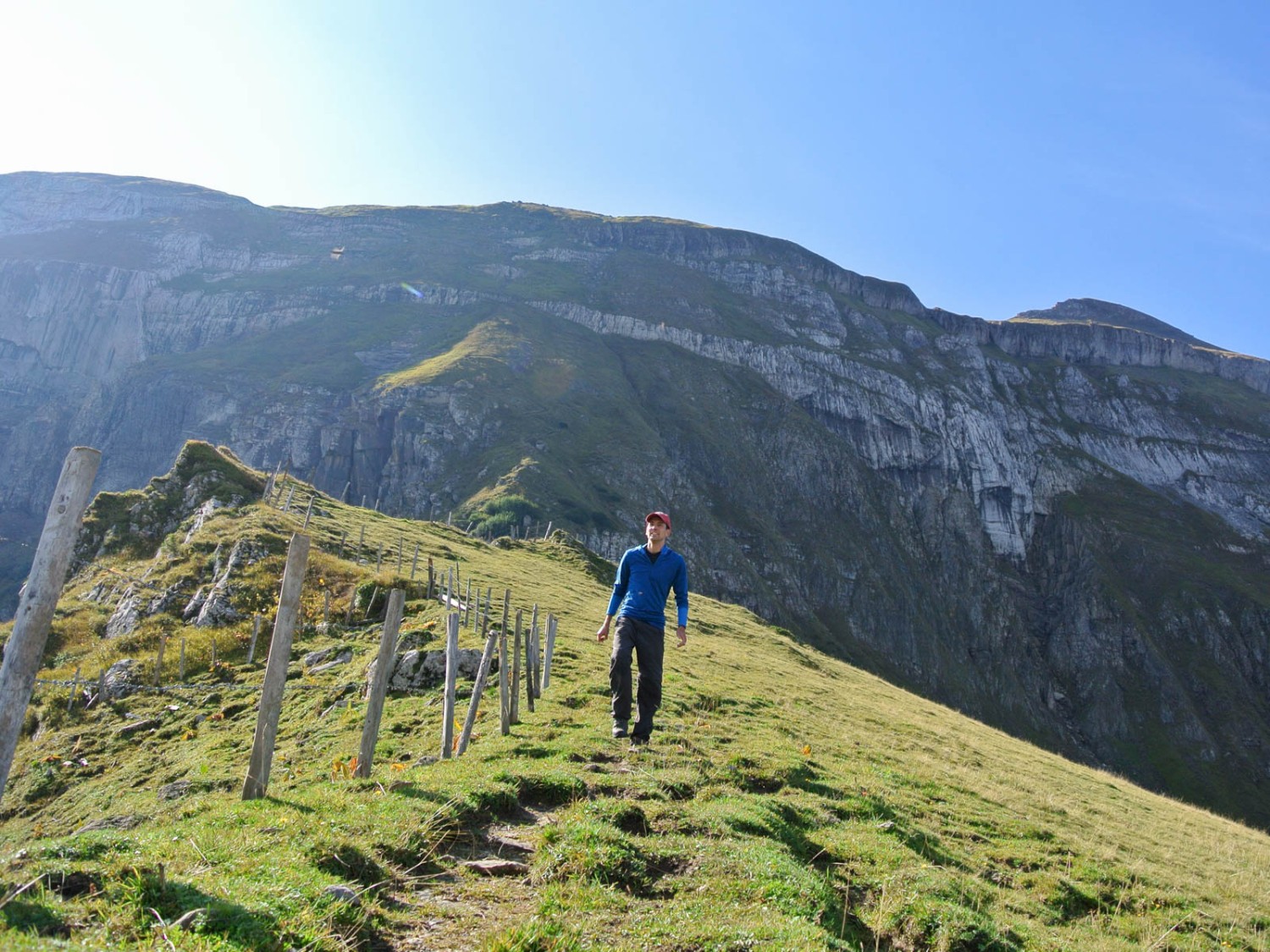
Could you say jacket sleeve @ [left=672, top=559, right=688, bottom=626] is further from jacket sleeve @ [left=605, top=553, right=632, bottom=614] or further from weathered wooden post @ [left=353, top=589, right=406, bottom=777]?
weathered wooden post @ [left=353, top=589, right=406, bottom=777]

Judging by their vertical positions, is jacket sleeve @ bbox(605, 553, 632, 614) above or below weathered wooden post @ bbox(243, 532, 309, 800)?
above

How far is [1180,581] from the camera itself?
504ft

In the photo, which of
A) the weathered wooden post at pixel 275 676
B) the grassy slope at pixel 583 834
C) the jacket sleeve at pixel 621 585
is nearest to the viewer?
the grassy slope at pixel 583 834

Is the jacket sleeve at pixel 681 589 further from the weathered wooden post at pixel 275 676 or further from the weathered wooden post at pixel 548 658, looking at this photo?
the weathered wooden post at pixel 548 658

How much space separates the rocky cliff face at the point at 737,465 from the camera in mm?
131750

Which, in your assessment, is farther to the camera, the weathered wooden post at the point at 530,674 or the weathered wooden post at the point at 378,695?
the weathered wooden post at the point at 530,674

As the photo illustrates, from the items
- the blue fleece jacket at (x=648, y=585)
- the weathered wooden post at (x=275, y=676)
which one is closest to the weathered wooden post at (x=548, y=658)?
the blue fleece jacket at (x=648, y=585)


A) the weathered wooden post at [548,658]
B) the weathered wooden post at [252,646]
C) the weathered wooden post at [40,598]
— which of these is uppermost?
the weathered wooden post at [40,598]

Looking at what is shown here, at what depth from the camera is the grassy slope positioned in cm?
650

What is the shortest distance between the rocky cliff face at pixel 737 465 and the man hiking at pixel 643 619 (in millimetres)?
91723

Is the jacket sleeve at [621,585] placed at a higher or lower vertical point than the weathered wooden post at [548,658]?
higher

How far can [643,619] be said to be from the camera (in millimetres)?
12742

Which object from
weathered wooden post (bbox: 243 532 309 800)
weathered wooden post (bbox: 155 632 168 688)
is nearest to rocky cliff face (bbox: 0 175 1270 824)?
weathered wooden post (bbox: 155 632 168 688)

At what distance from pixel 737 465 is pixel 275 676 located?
6079 inches
